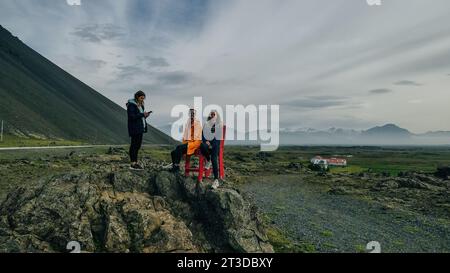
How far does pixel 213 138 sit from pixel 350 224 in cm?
1449

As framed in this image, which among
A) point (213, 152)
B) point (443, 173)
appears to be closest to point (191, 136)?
point (213, 152)

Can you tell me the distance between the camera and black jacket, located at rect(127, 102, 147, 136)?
50.2ft

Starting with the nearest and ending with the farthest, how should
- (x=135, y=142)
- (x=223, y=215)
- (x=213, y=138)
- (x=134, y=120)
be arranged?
(x=223, y=215) < (x=134, y=120) < (x=135, y=142) < (x=213, y=138)

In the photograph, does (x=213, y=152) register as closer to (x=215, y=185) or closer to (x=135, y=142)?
(x=215, y=185)

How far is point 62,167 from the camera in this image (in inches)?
1510

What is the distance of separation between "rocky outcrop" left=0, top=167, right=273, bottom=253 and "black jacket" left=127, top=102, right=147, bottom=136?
7.61 feet

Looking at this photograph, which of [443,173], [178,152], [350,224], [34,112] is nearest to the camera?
[178,152]

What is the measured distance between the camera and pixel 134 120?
15445 millimetres

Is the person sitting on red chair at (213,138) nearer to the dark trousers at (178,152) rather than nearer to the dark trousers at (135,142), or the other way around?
the dark trousers at (178,152)

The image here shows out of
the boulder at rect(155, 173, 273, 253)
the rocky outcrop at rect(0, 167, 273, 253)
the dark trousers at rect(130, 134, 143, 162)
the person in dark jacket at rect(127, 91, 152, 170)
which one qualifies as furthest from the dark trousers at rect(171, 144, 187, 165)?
the person in dark jacket at rect(127, 91, 152, 170)

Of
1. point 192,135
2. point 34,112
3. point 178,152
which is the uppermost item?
point 34,112

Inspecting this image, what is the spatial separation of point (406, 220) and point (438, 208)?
25.9ft

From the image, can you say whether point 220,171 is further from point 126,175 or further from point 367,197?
point 367,197
